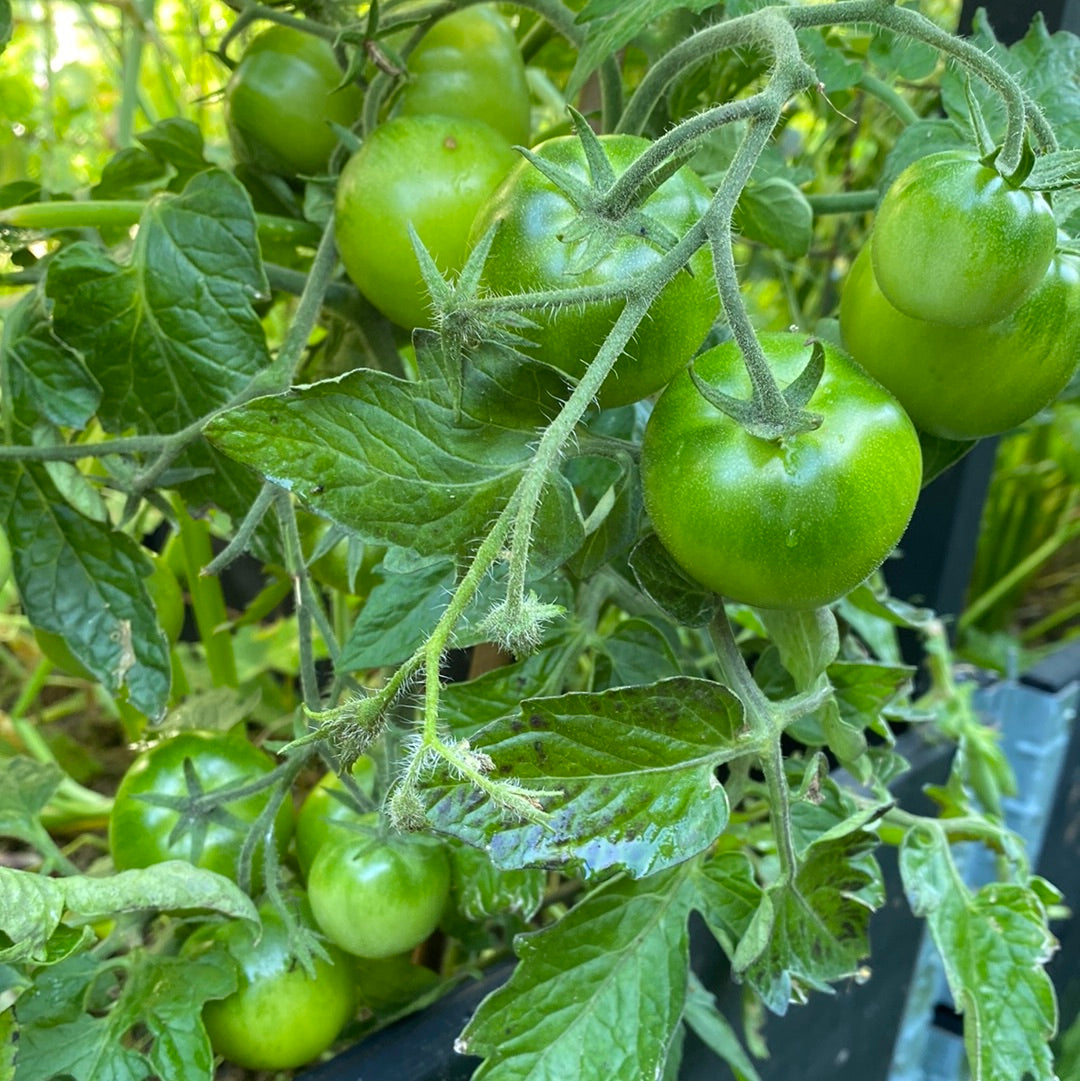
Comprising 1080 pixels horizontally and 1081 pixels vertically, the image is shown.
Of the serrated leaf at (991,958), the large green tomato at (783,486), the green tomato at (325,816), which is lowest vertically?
the serrated leaf at (991,958)

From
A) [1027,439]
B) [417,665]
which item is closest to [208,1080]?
[417,665]

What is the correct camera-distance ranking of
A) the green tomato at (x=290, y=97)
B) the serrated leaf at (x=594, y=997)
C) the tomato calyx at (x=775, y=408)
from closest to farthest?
the tomato calyx at (x=775, y=408)
the serrated leaf at (x=594, y=997)
the green tomato at (x=290, y=97)

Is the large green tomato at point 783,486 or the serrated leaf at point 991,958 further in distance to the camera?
the serrated leaf at point 991,958

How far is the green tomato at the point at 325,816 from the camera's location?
1.62ft

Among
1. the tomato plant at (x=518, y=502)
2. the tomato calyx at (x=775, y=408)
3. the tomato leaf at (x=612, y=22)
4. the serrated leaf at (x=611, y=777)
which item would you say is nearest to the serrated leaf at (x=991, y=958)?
the tomato plant at (x=518, y=502)

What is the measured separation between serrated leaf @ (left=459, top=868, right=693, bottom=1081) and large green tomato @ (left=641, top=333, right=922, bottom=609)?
0.60 ft

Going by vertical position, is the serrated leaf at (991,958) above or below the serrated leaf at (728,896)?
below

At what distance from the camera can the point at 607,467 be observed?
48cm

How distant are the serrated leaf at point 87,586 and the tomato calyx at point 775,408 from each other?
13.2 inches

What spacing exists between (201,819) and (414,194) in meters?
0.33

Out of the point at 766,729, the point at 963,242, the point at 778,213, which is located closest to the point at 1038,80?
the point at 778,213

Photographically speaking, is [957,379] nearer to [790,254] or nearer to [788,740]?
[790,254]

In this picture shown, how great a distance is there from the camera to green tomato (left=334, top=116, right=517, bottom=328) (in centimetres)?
41

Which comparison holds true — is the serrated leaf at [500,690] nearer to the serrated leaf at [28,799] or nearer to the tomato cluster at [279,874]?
the tomato cluster at [279,874]
